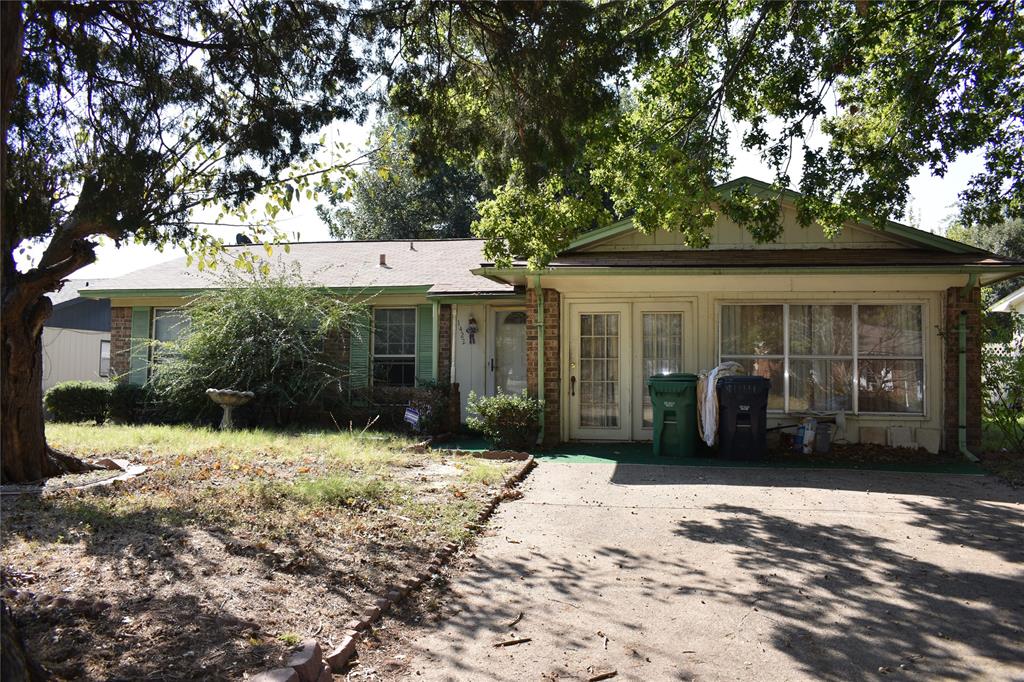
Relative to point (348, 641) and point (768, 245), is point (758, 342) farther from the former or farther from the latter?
point (348, 641)

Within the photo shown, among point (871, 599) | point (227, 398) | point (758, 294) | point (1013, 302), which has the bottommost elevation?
point (871, 599)

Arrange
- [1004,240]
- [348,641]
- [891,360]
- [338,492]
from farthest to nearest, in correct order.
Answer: [1004,240] < [891,360] < [338,492] < [348,641]

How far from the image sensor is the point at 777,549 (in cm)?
615

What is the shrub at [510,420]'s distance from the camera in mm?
11438

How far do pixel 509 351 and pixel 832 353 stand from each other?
5864 millimetres

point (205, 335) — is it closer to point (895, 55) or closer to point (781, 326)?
point (781, 326)

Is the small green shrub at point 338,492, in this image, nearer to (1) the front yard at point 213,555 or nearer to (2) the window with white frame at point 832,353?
(1) the front yard at point 213,555

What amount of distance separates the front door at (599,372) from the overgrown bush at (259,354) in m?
4.41

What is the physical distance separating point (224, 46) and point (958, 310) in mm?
10419

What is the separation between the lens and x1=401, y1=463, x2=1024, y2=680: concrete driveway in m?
4.02

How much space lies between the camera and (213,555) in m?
5.14

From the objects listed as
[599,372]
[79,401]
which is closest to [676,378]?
[599,372]

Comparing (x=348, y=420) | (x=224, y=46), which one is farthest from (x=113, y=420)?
(x=224, y=46)

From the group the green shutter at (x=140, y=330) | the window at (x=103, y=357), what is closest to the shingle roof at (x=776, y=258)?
the green shutter at (x=140, y=330)
